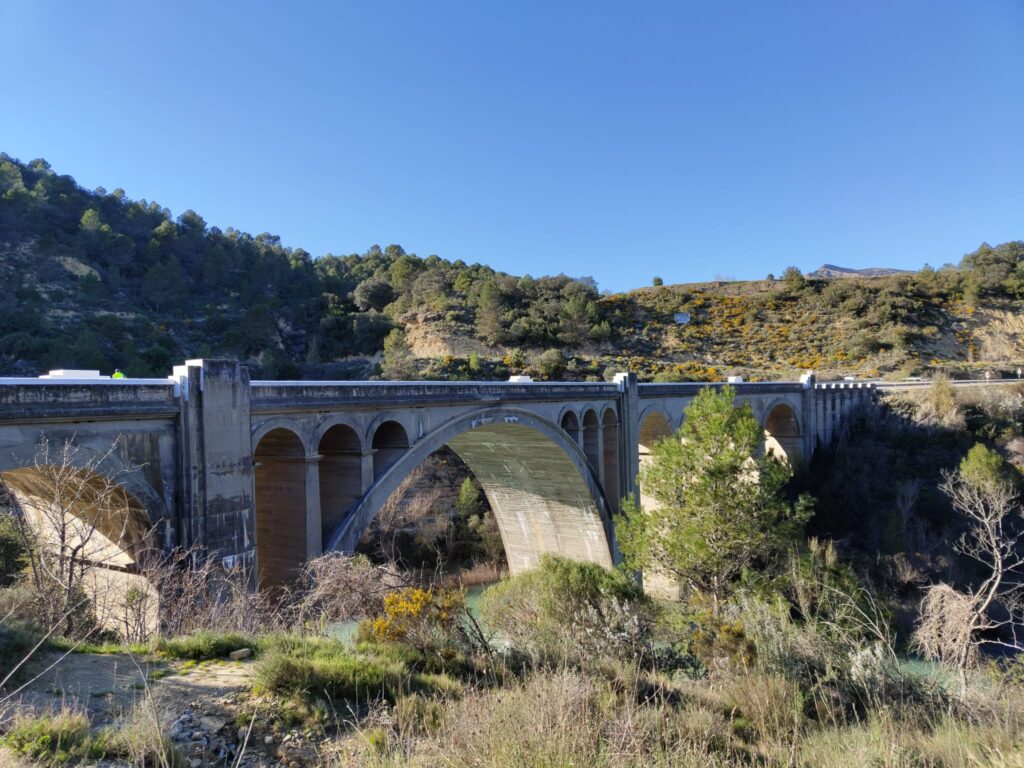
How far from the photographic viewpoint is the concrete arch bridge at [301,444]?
21.8ft

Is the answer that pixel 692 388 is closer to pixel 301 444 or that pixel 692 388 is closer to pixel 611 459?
pixel 611 459

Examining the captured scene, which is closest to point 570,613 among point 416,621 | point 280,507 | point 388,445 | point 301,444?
point 388,445

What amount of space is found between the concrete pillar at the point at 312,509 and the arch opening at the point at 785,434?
969 inches

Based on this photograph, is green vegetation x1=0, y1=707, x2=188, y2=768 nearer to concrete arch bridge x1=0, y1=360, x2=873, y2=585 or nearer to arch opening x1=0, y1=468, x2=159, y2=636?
arch opening x1=0, y1=468, x2=159, y2=636

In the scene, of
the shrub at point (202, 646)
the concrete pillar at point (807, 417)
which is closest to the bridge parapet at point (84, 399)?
the shrub at point (202, 646)

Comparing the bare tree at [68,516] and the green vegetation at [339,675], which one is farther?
the bare tree at [68,516]

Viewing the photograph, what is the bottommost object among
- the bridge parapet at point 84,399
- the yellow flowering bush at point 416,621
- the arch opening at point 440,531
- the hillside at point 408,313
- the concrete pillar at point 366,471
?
the arch opening at point 440,531

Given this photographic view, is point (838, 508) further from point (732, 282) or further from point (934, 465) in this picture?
point (732, 282)

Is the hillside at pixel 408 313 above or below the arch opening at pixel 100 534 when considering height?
above

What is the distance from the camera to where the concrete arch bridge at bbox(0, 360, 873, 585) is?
6.65 m

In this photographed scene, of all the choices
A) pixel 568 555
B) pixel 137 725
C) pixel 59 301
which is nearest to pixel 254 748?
pixel 137 725

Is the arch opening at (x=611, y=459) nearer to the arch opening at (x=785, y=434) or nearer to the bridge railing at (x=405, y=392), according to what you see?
the bridge railing at (x=405, y=392)

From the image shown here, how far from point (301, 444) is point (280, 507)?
4.35ft

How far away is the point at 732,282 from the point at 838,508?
38.9 metres
